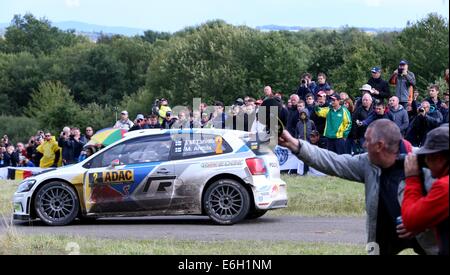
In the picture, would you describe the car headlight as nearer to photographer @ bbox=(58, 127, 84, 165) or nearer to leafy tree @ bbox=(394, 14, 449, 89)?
photographer @ bbox=(58, 127, 84, 165)

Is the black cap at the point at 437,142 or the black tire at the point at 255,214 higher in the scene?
the black cap at the point at 437,142

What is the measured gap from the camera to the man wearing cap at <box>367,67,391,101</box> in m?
20.5

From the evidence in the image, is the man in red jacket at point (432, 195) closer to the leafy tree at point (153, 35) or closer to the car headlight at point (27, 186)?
the car headlight at point (27, 186)

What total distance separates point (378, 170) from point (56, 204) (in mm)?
10116

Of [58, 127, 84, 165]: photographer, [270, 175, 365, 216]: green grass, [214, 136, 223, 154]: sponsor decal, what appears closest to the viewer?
[214, 136, 223, 154]: sponsor decal

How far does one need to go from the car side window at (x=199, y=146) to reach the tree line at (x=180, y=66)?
2271 cm

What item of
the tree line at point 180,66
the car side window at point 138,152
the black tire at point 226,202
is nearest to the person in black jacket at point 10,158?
the tree line at point 180,66

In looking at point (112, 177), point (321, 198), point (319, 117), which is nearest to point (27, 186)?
point (112, 177)

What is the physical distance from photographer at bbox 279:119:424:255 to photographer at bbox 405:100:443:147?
39.4 feet

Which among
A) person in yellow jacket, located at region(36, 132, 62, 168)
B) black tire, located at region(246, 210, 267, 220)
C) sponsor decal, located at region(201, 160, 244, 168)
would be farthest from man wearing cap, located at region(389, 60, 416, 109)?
person in yellow jacket, located at region(36, 132, 62, 168)

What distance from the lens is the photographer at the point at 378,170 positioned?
6426 millimetres

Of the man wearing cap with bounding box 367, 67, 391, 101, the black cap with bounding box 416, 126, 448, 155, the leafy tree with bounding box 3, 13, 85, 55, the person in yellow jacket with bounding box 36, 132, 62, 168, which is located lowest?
the person in yellow jacket with bounding box 36, 132, 62, 168
